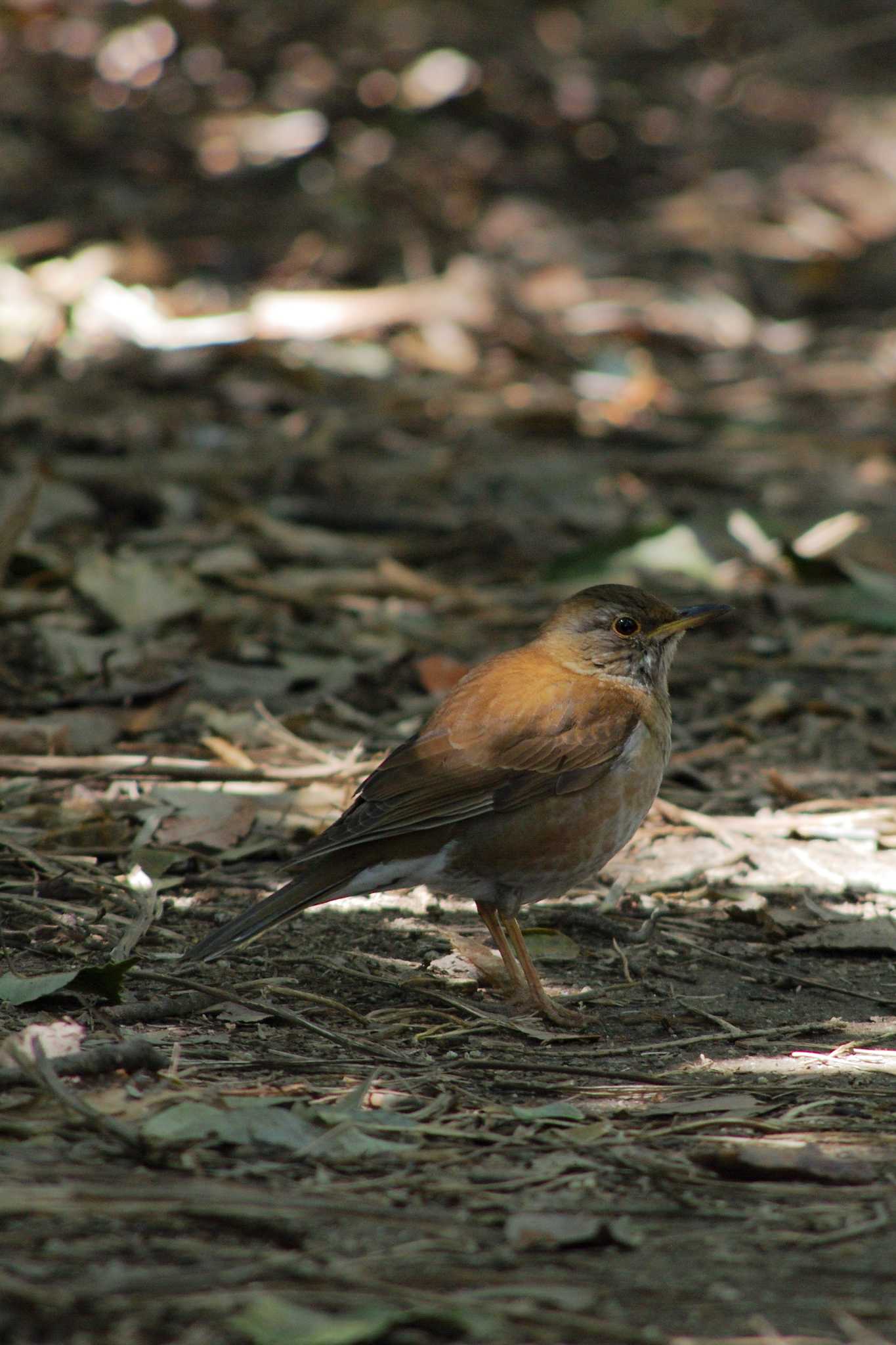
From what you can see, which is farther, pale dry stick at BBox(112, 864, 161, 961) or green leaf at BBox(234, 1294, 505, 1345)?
pale dry stick at BBox(112, 864, 161, 961)

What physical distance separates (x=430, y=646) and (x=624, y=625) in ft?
6.12

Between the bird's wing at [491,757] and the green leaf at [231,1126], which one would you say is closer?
the green leaf at [231,1126]

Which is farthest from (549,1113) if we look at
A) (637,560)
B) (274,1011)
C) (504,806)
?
(637,560)

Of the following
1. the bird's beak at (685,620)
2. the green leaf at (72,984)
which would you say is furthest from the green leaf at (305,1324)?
the bird's beak at (685,620)

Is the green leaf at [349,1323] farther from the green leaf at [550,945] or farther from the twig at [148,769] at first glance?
the twig at [148,769]

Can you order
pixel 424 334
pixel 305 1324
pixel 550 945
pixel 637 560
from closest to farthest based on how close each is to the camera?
pixel 305 1324
pixel 550 945
pixel 637 560
pixel 424 334

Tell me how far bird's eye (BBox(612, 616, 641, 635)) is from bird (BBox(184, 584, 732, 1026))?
435 mm

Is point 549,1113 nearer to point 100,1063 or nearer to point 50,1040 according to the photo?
point 100,1063

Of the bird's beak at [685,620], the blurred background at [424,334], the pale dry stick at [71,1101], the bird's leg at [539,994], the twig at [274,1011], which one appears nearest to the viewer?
the pale dry stick at [71,1101]

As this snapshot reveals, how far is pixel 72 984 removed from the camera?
440 centimetres

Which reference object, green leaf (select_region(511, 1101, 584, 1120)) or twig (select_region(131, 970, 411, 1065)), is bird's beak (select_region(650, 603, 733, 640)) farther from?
green leaf (select_region(511, 1101, 584, 1120))

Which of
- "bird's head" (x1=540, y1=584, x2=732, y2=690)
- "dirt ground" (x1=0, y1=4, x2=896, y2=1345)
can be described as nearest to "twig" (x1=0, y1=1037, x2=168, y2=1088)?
"dirt ground" (x1=0, y1=4, x2=896, y2=1345)

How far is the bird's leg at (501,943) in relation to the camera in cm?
505

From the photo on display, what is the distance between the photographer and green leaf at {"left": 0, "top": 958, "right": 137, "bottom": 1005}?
430 centimetres
